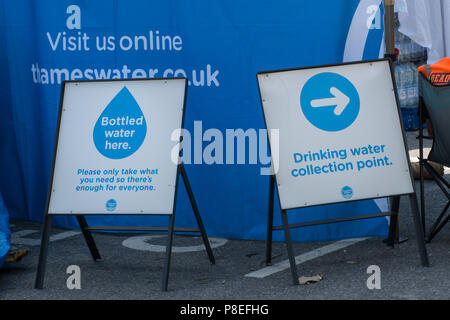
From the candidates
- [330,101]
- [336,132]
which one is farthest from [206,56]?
[336,132]

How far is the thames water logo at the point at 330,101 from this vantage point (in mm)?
4699

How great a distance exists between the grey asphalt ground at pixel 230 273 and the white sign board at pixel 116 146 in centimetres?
52

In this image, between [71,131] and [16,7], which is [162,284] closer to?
[71,131]

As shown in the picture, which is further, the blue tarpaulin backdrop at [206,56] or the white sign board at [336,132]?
the blue tarpaulin backdrop at [206,56]

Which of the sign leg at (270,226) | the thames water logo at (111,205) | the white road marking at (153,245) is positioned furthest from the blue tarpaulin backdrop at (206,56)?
the thames water logo at (111,205)

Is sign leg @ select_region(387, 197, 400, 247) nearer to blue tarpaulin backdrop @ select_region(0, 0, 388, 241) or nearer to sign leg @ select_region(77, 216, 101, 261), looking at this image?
blue tarpaulin backdrop @ select_region(0, 0, 388, 241)

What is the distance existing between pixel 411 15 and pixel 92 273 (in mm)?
4626

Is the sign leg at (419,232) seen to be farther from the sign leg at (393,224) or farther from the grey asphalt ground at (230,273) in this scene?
the sign leg at (393,224)

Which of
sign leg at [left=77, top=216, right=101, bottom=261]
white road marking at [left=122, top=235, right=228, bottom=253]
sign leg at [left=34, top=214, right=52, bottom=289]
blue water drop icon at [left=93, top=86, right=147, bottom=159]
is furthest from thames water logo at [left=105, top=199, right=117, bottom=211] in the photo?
white road marking at [left=122, top=235, right=228, bottom=253]

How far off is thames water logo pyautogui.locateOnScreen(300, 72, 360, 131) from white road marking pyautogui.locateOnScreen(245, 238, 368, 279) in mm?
1020

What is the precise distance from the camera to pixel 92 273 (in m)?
4.98

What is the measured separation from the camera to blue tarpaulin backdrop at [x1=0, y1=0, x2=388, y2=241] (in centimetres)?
550

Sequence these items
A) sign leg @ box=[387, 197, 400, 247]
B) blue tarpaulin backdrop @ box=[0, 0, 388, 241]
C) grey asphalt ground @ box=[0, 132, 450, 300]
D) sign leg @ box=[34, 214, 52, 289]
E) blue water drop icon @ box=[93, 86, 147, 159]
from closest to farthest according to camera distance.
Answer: grey asphalt ground @ box=[0, 132, 450, 300] < sign leg @ box=[34, 214, 52, 289] < blue water drop icon @ box=[93, 86, 147, 159] < sign leg @ box=[387, 197, 400, 247] < blue tarpaulin backdrop @ box=[0, 0, 388, 241]
